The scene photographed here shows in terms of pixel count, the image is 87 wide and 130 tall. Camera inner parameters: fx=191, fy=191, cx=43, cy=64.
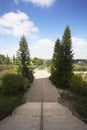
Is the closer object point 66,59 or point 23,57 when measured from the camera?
point 66,59

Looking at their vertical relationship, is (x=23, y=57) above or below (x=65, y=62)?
above

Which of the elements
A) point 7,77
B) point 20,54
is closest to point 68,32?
point 20,54

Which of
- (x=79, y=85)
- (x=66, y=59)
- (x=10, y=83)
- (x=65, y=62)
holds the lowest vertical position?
(x=79, y=85)

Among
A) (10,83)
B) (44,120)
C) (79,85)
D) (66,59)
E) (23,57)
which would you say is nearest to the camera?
(44,120)

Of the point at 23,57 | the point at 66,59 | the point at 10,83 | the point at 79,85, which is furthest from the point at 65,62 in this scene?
the point at 10,83

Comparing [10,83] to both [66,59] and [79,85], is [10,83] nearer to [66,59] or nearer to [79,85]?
[79,85]

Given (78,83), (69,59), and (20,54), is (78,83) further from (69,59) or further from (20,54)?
(20,54)

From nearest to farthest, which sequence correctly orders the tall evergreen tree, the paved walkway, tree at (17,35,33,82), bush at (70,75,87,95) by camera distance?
the paved walkway → bush at (70,75,87,95) → the tall evergreen tree → tree at (17,35,33,82)

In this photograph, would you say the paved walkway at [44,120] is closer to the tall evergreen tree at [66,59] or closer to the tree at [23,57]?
the tall evergreen tree at [66,59]

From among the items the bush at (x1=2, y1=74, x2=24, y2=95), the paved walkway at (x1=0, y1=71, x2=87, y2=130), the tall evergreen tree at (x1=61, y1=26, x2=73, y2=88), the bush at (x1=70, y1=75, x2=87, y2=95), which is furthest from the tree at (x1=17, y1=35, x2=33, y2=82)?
the paved walkway at (x1=0, y1=71, x2=87, y2=130)

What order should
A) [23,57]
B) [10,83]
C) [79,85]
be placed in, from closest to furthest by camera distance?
[10,83], [79,85], [23,57]

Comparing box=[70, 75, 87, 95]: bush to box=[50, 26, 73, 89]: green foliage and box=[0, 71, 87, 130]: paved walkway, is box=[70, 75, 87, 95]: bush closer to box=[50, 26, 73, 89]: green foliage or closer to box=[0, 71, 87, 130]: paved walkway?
box=[50, 26, 73, 89]: green foliage

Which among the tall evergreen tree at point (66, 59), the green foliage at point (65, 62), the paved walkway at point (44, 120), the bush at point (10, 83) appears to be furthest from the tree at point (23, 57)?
the paved walkway at point (44, 120)

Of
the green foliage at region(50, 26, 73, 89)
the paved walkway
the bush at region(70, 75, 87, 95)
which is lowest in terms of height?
the paved walkway
